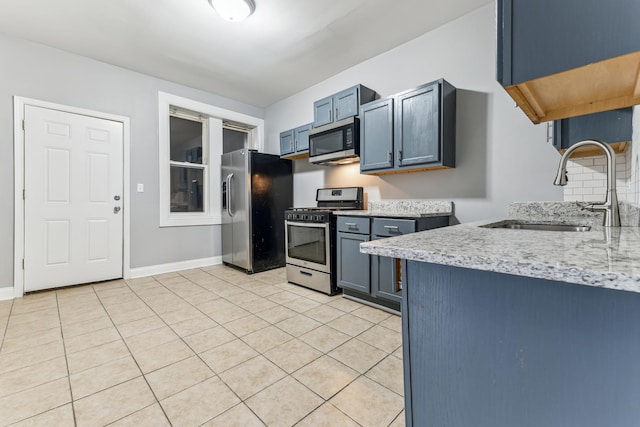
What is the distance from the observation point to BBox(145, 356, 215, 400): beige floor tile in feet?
4.71

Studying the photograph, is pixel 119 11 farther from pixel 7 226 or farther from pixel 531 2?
pixel 531 2

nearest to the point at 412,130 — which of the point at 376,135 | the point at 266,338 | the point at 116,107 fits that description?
the point at 376,135

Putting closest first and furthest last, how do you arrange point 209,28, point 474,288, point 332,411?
point 474,288 → point 332,411 → point 209,28

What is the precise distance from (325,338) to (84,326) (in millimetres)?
1913

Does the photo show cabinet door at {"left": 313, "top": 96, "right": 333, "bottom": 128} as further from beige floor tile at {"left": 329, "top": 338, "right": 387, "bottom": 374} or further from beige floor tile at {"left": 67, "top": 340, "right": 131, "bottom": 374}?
beige floor tile at {"left": 67, "top": 340, "right": 131, "bottom": 374}

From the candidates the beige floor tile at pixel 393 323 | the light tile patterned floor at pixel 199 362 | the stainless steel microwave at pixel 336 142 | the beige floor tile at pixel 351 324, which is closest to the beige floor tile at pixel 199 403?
the light tile patterned floor at pixel 199 362

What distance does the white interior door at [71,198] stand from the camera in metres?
2.97

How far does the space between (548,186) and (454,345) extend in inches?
82.2

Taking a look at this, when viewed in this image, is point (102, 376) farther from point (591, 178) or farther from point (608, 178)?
point (591, 178)

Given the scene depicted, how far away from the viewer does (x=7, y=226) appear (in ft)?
9.32

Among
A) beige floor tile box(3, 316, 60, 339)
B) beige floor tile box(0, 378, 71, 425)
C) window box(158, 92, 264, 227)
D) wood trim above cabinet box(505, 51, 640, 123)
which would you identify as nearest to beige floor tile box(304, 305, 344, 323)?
beige floor tile box(0, 378, 71, 425)

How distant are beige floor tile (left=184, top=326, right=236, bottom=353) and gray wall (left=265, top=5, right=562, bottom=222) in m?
2.16

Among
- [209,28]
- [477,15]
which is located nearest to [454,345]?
[477,15]

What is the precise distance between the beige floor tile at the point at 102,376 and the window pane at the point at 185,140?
3.03m
